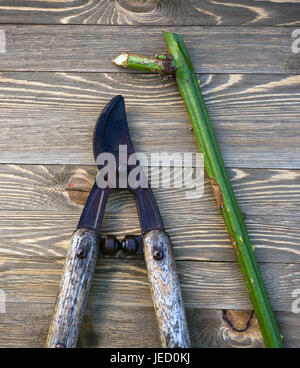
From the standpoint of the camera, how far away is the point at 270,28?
0.91 metres

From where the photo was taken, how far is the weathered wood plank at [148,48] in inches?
35.7

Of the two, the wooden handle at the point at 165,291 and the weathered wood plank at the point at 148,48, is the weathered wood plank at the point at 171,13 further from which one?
the wooden handle at the point at 165,291

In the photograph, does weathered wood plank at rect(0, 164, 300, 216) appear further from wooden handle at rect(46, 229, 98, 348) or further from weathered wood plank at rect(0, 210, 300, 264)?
wooden handle at rect(46, 229, 98, 348)

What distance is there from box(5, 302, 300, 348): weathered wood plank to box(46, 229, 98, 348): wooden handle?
126mm

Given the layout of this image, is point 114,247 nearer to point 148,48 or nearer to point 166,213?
point 166,213

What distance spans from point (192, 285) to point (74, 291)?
0.29 meters

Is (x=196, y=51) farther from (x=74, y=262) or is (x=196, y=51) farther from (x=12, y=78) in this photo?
(x=74, y=262)

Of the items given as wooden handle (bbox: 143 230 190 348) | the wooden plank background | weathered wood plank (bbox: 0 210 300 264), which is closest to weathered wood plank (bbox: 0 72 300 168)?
the wooden plank background

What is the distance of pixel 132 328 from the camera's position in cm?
84

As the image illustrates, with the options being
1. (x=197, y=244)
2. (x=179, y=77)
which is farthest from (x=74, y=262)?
(x=179, y=77)

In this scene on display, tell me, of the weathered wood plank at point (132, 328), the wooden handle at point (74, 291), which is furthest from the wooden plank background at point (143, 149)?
the wooden handle at point (74, 291)

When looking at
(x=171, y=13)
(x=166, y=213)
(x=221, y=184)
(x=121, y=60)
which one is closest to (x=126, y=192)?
(x=166, y=213)

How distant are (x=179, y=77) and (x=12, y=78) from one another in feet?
1.46

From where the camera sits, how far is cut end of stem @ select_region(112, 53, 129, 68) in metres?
0.87
